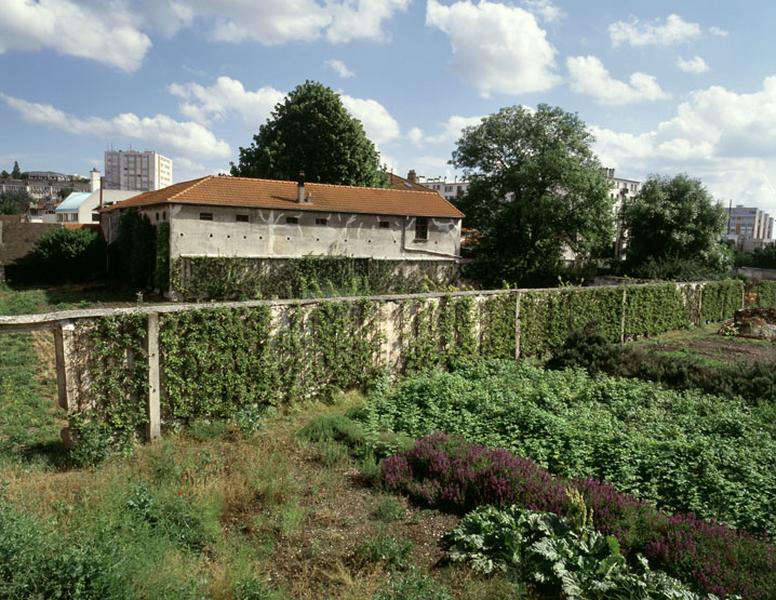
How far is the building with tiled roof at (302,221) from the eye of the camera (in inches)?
1013

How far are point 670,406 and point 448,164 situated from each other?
3031cm

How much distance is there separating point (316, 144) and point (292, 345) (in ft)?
94.4

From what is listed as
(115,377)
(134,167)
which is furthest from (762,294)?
(134,167)

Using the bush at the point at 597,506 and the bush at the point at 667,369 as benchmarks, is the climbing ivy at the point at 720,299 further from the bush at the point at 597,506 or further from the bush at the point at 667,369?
the bush at the point at 597,506

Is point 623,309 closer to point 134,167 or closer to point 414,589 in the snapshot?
point 414,589

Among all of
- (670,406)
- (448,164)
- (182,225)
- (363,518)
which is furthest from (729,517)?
(448,164)

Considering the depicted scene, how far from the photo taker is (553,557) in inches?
193

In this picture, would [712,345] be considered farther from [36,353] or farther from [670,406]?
[36,353]

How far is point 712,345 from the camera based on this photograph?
18.1 metres

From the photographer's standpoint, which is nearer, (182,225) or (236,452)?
(236,452)

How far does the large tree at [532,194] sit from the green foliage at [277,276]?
21.1ft

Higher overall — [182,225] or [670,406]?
[182,225]

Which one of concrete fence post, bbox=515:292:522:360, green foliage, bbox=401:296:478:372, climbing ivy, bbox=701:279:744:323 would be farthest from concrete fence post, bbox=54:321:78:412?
climbing ivy, bbox=701:279:744:323

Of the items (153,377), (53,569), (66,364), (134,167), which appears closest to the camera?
(53,569)
